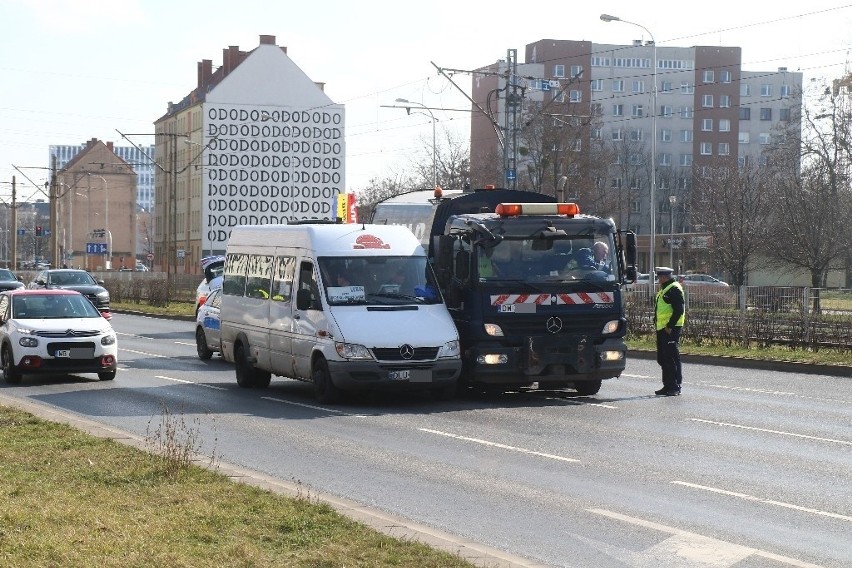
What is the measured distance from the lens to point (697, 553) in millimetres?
8656

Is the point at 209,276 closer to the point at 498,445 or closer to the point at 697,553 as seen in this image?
the point at 498,445

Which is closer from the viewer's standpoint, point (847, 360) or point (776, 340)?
point (847, 360)

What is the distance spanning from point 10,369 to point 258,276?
4.35 m

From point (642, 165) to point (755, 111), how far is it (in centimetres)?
1750

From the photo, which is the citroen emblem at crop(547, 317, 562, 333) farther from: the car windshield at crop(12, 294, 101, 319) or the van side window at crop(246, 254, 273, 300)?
the car windshield at crop(12, 294, 101, 319)

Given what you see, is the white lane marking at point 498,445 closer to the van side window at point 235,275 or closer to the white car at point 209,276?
the van side window at point 235,275

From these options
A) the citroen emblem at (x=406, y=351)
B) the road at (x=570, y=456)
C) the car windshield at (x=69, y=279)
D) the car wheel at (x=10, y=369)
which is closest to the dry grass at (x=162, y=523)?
the road at (x=570, y=456)

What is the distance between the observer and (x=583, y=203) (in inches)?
3157

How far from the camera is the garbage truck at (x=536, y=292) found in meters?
19.0

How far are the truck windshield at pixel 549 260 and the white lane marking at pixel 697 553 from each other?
9.98 metres

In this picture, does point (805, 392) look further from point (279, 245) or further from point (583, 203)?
point (583, 203)

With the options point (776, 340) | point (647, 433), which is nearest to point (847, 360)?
point (776, 340)

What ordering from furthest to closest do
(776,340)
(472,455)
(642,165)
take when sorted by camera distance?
(642,165)
(776,340)
(472,455)

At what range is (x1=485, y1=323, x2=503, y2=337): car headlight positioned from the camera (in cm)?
1894
